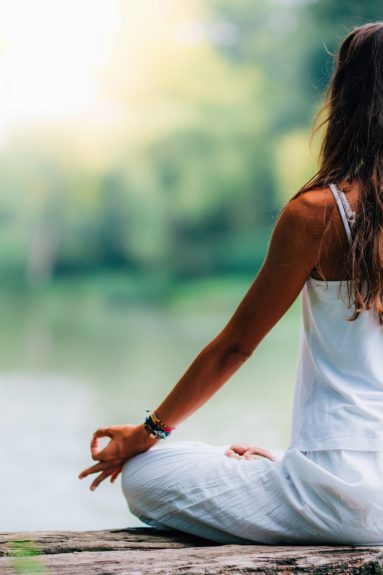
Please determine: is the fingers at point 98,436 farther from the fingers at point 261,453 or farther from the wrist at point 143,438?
the fingers at point 261,453

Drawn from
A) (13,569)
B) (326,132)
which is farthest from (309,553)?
(326,132)

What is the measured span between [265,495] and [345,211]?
0.32m

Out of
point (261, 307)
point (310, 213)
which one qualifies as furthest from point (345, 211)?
point (261, 307)

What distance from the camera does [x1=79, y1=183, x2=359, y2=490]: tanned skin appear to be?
3.27 ft

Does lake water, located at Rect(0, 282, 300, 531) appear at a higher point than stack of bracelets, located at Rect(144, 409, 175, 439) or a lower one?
lower

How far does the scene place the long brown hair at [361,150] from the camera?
0.99 metres

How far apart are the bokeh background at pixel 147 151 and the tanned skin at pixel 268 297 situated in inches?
321

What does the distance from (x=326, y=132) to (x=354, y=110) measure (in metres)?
0.04

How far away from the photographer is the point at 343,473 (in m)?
0.98

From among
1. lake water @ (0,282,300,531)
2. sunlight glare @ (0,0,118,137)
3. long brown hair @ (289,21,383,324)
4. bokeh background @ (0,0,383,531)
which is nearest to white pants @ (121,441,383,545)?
long brown hair @ (289,21,383,324)

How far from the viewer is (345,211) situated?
100cm

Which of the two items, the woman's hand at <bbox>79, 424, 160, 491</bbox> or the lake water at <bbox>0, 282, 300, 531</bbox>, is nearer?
the woman's hand at <bbox>79, 424, 160, 491</bbox>

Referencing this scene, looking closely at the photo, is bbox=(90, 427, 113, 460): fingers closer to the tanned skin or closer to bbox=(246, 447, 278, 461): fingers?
the tanned skin

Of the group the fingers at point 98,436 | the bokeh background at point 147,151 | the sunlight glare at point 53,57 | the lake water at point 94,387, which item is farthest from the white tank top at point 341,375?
the sunlight glare at point 53,57
